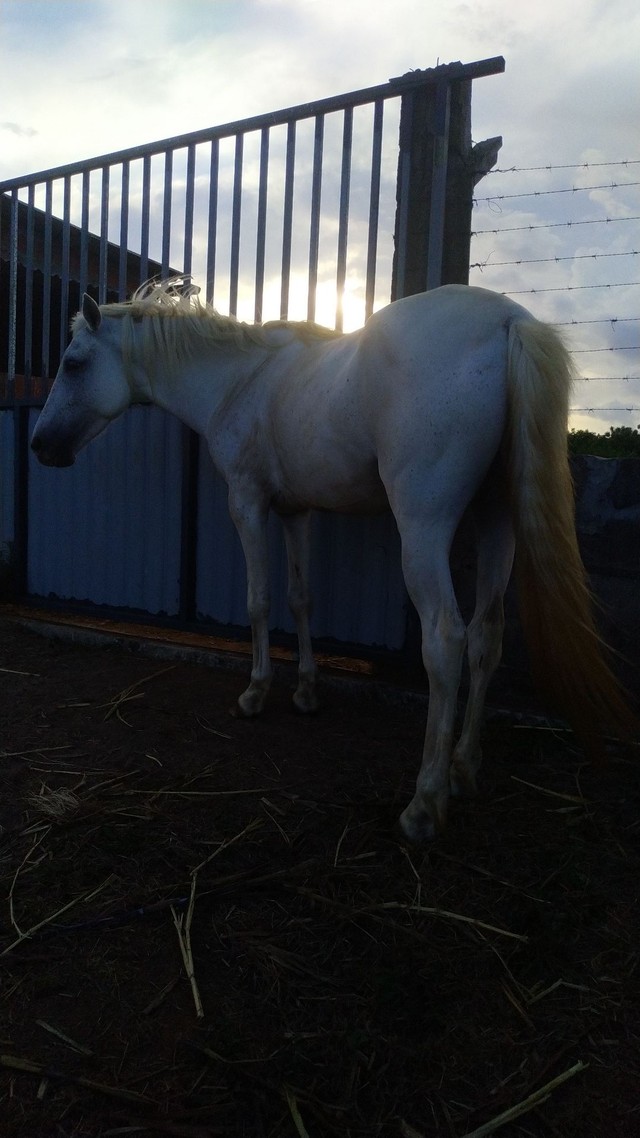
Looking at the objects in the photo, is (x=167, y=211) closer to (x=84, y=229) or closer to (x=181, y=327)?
(x=84, y=229)

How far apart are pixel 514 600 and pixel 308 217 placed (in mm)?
2304

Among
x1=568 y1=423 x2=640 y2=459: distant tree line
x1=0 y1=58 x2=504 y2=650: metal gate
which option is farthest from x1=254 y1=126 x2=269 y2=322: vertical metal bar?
x1=568 y1=423 x2=640 y2=459: distant tree line

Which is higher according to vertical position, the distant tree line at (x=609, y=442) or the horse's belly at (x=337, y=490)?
the distant tree line at (x=609, y=442)

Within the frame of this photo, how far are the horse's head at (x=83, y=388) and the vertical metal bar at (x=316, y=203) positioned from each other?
1053 millimetres

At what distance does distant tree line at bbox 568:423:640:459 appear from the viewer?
7.25 metres

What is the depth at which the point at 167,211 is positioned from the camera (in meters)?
4.55

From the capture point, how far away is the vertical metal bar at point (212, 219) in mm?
4371

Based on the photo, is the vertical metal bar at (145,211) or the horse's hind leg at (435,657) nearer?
the horse's hind leg at (435,657)

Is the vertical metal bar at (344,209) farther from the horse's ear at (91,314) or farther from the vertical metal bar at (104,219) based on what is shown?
the vertical metal bar at (104,219)

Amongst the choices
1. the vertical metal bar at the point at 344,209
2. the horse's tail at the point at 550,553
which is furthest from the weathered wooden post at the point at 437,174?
the horse's tail at the point at 550,553

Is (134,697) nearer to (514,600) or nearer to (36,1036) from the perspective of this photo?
(514,600)

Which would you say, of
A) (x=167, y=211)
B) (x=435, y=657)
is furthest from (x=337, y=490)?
(x=167, y=211)

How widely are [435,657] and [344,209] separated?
2.69 m

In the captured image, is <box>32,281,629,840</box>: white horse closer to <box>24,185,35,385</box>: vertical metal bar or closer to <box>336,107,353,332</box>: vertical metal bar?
<box>336,107,353,332</box>: vertical metal bar
